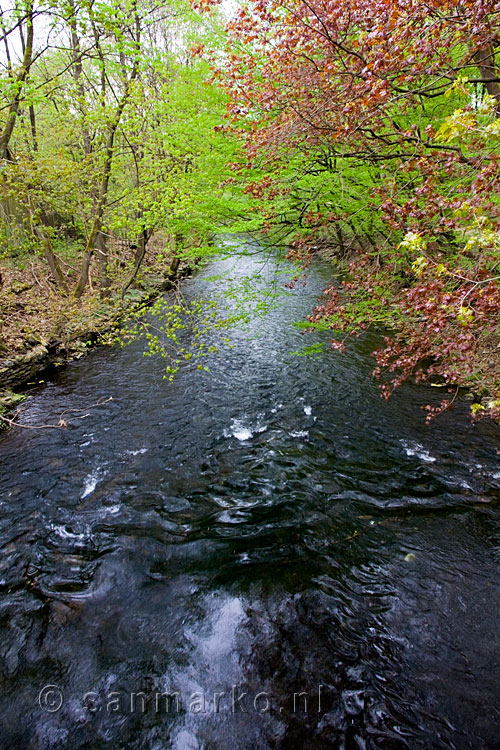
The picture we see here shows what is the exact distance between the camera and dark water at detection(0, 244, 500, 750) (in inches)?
119

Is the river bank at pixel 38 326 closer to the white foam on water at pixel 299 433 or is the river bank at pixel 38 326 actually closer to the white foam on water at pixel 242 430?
the white foam on water at pixel 242 430

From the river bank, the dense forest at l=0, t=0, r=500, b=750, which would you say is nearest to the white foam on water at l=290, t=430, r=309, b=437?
the dense forest at l=0, t=0, r=500, b=750

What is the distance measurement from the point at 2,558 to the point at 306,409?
5549 mm

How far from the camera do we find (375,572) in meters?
4.16

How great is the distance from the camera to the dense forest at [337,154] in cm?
330

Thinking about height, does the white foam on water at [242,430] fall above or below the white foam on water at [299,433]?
below

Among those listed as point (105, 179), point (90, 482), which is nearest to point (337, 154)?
point (90, 482)

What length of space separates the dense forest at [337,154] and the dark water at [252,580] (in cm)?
156

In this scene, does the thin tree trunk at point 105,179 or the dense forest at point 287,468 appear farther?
the thin tree trunk at point 105,179

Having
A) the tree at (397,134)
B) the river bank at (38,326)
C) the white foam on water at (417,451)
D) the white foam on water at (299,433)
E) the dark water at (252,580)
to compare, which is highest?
the tree at (397,134)

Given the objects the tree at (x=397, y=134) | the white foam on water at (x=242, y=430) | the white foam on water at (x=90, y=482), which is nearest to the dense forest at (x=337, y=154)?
the tree at (x=397, y=134)

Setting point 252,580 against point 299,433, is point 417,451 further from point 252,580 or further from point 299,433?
point 252,580

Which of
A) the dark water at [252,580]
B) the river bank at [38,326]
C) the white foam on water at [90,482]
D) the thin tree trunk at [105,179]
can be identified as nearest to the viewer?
the dark water at [252,580]

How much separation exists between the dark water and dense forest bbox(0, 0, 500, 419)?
156 centimetres
